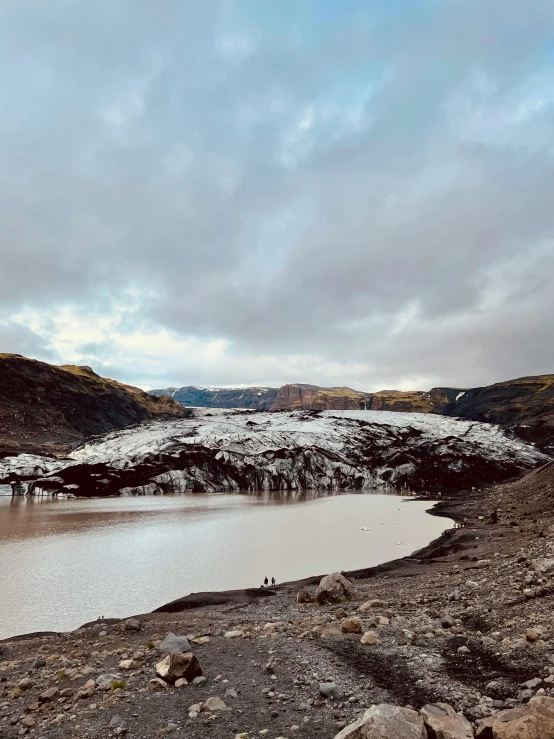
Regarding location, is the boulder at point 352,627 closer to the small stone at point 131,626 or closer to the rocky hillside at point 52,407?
the small stone at point 131,626

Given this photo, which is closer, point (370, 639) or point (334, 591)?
point (370, 639)

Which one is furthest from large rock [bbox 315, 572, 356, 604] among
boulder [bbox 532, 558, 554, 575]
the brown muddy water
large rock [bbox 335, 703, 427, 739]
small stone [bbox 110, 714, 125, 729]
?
large rock [bbox 335, 703, 427, 739]

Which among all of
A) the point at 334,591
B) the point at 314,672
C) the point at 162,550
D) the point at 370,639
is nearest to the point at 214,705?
the point at 314,672

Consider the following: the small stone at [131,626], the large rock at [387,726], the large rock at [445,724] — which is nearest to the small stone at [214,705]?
the large rock at [387,726]

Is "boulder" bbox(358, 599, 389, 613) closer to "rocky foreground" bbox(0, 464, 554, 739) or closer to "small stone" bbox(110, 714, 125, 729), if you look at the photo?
"rocky foreground" bbox(0, 464, 554, 739)

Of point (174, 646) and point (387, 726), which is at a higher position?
point (387, 726)

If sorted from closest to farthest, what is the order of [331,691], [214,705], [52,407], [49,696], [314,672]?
[214,705] < [331,691] < [49,696] < [314,672] < [52,407]

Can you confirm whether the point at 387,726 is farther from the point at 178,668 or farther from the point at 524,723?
the point at 178,668

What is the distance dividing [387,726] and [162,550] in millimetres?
23348

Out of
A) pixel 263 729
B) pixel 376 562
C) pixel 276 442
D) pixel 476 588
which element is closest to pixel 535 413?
pixel 276 442

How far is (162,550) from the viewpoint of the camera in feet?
84.0

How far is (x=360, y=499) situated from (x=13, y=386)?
8593 centimetres

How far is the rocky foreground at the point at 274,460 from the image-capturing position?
218 feet

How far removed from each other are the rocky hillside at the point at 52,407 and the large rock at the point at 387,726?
8232 cm
